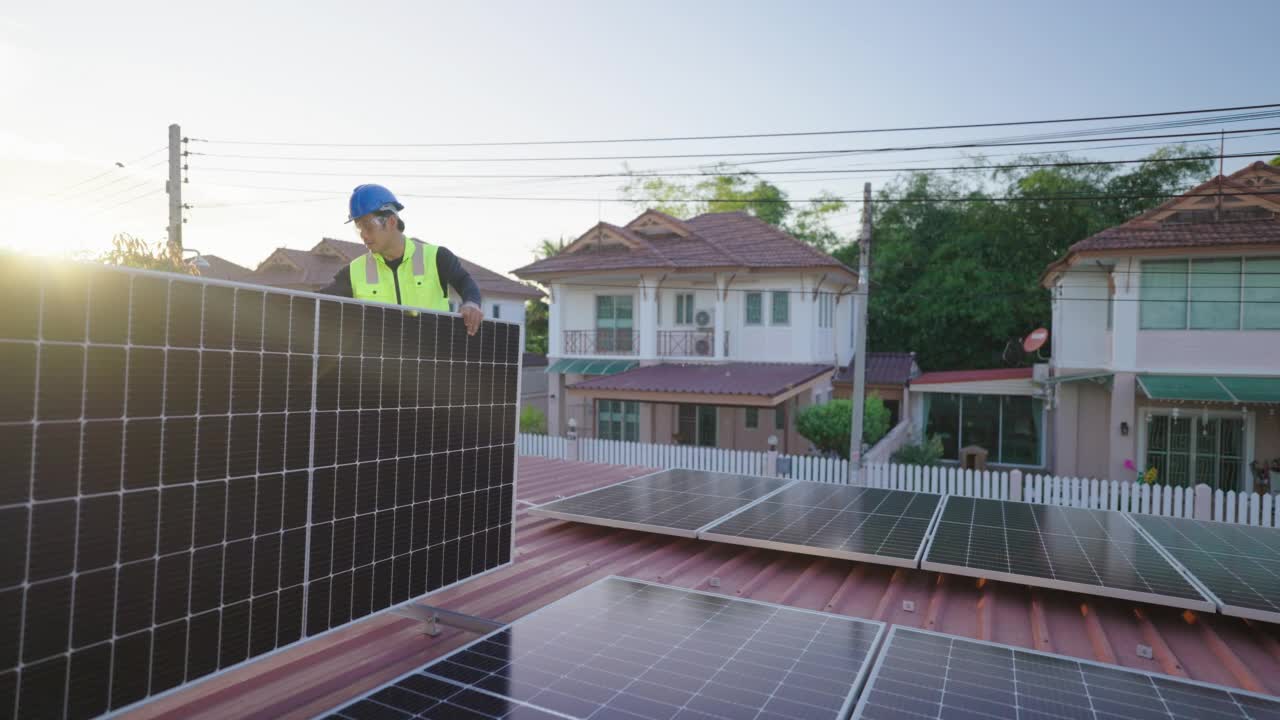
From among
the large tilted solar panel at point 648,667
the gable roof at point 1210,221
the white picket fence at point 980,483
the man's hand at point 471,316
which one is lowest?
the white picket fence at point 980,483

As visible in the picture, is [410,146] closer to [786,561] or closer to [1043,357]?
[786,561]

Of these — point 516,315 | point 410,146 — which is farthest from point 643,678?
point 516,315

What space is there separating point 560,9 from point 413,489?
47.6 ft

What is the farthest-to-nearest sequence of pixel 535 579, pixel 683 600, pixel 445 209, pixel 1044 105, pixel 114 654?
1. pixel 445 209
2. pixel 1044 105
3. pixel 535 579
4. pixel 683 600
5. pixel 114 654

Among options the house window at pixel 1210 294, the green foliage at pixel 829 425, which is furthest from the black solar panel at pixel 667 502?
the house window at pixel 1210 294

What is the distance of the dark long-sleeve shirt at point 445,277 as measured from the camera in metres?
3.95

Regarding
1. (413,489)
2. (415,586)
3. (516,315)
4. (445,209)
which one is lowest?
(415,586)

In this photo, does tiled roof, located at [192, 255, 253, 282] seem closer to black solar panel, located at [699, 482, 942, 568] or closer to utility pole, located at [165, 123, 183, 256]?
utility pole, located at [165, 123, 183, 256]

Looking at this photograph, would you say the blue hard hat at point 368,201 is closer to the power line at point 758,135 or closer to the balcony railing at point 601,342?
the power line at point 758,135

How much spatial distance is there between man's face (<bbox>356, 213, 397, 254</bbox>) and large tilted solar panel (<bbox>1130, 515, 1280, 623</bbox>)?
5.35 meters

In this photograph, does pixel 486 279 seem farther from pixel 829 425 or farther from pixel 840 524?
pixel 840 524

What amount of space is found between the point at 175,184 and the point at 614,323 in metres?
13.9

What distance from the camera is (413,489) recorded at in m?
3.55

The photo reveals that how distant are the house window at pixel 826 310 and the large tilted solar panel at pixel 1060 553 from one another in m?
17.9
